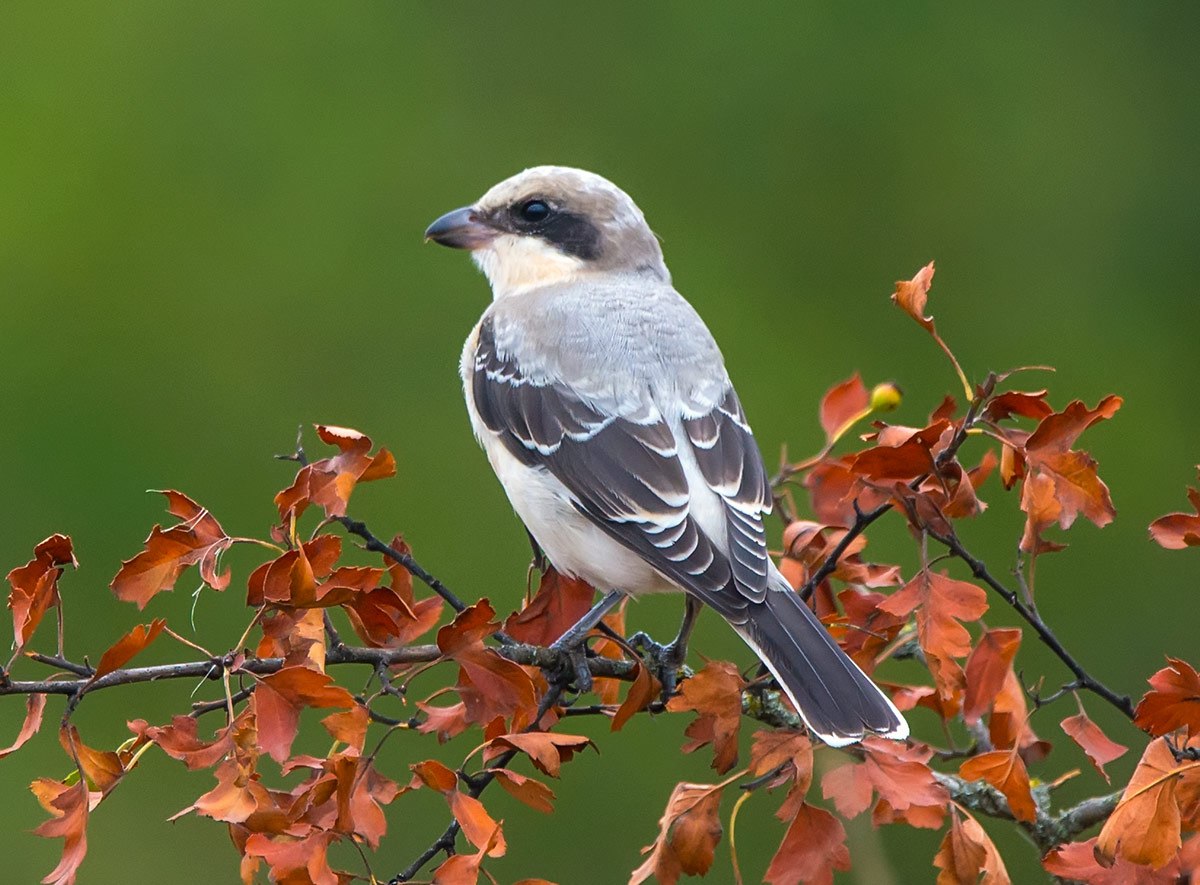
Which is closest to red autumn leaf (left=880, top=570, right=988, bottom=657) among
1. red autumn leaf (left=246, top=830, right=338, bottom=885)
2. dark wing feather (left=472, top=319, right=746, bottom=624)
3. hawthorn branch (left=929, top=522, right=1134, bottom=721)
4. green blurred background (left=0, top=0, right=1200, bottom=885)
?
hawthorn branch (left=929, top=522, right=1134, bottom=721)

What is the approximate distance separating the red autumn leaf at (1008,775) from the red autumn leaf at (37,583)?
147 centimetres

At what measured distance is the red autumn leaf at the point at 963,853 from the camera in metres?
2.53

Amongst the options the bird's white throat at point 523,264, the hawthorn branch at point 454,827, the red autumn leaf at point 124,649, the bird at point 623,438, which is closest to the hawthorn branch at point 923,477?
the bird at point 623,438

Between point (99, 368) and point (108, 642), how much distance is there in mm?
1338

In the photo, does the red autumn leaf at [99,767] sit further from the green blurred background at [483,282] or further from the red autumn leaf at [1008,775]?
the green blurred background at [483,282]

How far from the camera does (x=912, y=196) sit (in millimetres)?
8438

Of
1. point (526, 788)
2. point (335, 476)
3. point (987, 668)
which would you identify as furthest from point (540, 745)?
point (987, 668)

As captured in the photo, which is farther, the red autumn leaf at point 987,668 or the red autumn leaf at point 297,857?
the red autumn leaf at point 987,668

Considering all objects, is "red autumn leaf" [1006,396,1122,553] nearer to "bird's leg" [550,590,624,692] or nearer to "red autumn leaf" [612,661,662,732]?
"red autumn leaf" [612,661,662,732]

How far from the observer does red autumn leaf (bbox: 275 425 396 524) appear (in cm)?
269

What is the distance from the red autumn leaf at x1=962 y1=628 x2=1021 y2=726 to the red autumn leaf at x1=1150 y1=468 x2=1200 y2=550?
29 centimetres

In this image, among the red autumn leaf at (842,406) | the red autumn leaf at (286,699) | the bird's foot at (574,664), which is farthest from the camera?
the red autumn leaf at (842,406)

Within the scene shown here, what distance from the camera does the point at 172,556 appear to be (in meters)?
2.69

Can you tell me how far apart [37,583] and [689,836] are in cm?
112
